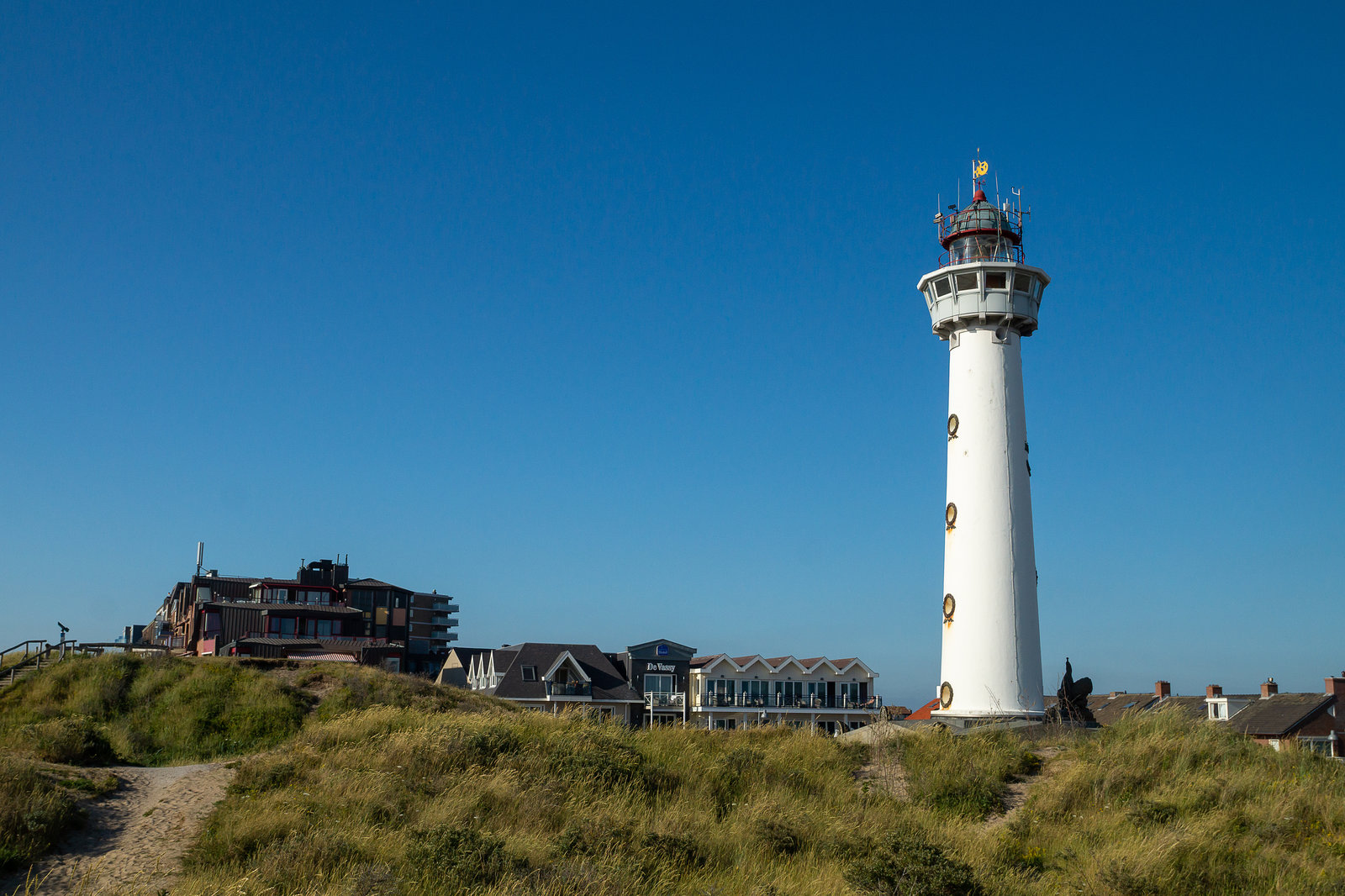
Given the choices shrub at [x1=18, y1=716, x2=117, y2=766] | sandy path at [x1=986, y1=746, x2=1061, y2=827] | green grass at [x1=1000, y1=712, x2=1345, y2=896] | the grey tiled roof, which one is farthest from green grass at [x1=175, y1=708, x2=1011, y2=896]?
the grey tiled roof

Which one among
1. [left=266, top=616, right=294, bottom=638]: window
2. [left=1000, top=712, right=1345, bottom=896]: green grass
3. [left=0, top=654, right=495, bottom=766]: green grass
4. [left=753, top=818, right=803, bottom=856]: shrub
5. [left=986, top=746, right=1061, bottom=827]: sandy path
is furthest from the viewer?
[left=266, top=616, right=294, bottom=638]: window

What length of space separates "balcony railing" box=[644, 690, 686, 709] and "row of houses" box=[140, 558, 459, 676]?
1824 centimetres

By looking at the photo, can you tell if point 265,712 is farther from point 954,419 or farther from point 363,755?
point 954,419

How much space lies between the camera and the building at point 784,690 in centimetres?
7044

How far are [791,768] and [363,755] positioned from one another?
863 cm

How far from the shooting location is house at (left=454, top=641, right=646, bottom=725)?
2511 inches

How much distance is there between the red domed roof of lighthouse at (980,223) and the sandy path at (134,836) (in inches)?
1060

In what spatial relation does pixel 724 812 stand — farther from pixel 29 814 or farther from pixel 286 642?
pixel 286 642

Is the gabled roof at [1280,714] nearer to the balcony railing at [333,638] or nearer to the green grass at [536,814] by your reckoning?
the green grass at [536,814]

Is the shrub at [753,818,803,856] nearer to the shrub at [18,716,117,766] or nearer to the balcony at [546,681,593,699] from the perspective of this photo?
the shrub at [18,716,117,766]

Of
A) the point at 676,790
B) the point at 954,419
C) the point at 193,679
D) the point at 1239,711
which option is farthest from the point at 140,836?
the point at 1239,711

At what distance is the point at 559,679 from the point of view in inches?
2576

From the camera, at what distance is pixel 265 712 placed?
30.3m

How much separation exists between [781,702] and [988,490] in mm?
45219
